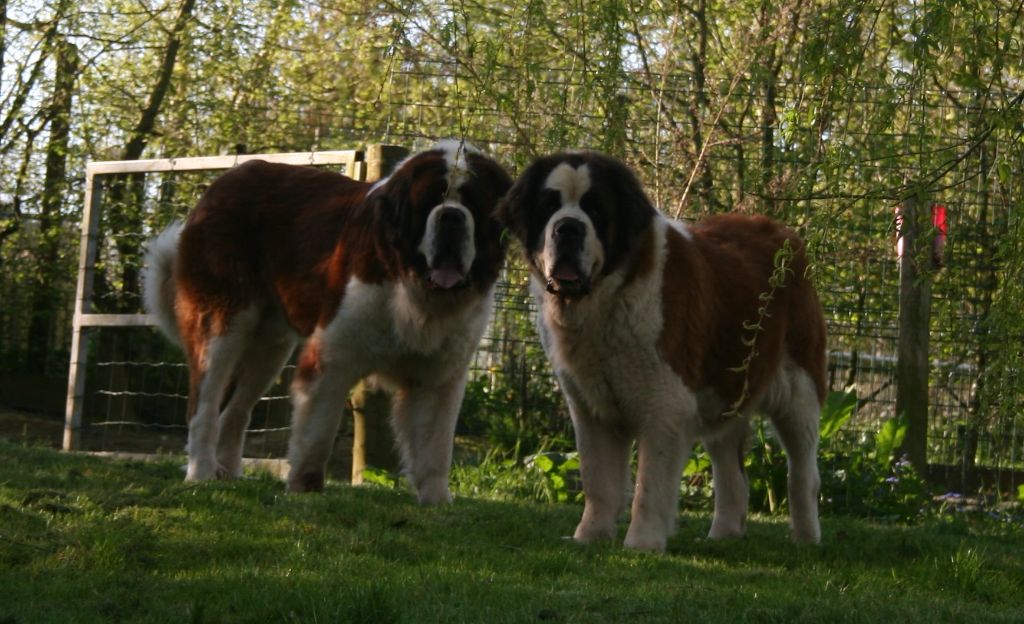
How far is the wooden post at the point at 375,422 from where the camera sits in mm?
8961

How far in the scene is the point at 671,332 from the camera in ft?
19.1

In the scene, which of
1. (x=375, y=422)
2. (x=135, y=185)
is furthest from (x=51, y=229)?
(x=375, y=422)

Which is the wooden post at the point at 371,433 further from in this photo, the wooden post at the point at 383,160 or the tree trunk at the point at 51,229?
the tree trunk at the point at 51,229

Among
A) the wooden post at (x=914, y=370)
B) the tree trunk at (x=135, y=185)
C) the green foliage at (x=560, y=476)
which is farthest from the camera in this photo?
the tree trunk at (x=135, y=185)

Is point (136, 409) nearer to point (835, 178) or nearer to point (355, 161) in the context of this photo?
point (355, 161)

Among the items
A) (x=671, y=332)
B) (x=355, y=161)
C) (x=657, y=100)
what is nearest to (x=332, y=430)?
(x=671, y=332)

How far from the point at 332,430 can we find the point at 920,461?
422 cm

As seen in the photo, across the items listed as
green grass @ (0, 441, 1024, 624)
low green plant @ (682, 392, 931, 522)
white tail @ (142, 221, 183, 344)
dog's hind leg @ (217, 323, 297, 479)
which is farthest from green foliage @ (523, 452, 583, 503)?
white tail @ (142, 221, 183, 344)

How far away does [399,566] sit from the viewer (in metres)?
5.05

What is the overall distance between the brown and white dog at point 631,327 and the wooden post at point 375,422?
296 cm

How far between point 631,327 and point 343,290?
1.87m

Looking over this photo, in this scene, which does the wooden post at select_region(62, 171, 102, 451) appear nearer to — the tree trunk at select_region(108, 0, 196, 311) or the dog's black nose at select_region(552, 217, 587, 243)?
the tree trunk at select_region(108, 0, 196, 311)

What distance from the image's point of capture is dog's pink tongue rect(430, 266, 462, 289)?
681cm

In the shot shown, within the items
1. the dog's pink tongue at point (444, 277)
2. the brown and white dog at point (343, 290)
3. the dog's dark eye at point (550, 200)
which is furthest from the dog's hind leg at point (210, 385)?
the dog's dark eye at point (550, 200)
